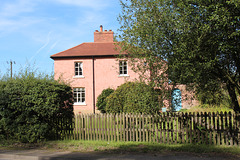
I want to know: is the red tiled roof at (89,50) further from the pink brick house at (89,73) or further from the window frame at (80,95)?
the window frame at (80,95)

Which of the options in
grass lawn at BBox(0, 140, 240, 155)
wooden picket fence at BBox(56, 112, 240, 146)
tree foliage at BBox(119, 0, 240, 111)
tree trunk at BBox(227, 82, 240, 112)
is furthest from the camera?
tree trunk at BBox(227, 82, 240, 112)

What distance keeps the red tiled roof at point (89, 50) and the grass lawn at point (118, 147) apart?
17.2 meters

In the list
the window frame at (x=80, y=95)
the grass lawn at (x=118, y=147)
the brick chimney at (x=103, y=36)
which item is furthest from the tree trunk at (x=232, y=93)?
the brick chimney at (x=103, y=36)

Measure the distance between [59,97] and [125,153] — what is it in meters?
3.81

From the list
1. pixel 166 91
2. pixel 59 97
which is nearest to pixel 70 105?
pixel 59 97

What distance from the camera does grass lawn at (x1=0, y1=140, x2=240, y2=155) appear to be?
7724mm

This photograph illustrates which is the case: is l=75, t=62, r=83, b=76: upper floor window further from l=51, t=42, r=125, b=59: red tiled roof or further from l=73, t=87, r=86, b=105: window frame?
l=73, t=87, r=86, b=105: window frame

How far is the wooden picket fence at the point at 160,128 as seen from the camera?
8.25 meters

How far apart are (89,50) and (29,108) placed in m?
18.7

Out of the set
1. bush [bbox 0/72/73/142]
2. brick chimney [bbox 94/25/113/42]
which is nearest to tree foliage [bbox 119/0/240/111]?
bush [bbox 0/72/73/142]

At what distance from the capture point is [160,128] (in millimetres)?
8984

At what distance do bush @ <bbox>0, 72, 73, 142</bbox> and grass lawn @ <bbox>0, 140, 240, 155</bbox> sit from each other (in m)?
0.48

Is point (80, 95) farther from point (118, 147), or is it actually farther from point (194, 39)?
point (194, 39)

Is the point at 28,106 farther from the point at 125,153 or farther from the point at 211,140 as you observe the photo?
the point at 211,140
